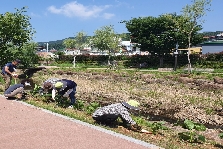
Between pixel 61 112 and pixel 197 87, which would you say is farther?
pixel 197 87

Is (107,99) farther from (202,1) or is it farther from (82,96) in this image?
(202,1)

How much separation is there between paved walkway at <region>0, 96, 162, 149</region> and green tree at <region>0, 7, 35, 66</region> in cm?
1358

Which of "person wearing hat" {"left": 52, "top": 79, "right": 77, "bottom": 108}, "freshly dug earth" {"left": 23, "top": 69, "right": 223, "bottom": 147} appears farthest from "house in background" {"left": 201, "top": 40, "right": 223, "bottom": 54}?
"person wearing hat" {"left": 52, "top": 79, "right": 77, "bottom": 108}

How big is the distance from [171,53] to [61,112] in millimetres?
32194

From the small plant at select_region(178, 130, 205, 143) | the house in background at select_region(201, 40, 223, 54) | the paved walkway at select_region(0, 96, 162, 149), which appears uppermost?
the house in background at select_region(201, 40, 223, 54)

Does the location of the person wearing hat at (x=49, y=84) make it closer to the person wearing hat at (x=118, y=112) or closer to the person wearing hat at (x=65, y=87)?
the person wearing hat at (x=65, y=87)

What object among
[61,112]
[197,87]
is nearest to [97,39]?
[197,87]

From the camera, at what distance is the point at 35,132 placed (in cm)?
659

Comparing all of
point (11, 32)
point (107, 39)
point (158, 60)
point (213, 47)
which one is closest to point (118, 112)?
point (11, 32)

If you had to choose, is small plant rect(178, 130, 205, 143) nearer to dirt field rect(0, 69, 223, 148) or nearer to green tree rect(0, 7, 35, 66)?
dirt field rect(0, 69, 223, 148)

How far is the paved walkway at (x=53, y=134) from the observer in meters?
5.75

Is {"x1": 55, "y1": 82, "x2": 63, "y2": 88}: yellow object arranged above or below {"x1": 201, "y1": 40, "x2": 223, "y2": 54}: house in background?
below

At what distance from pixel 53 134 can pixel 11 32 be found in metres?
16.2

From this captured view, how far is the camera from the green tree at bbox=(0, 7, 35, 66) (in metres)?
20.8
